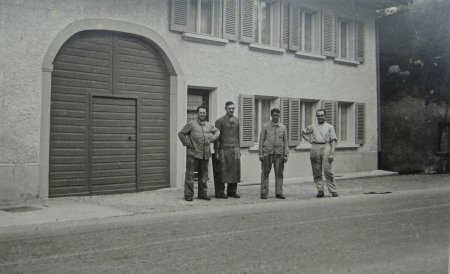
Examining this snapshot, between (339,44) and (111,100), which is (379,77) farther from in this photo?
(111,100)

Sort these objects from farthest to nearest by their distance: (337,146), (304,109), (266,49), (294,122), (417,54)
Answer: (417,54), (337,146), (304,109), (294,122), (266,49)

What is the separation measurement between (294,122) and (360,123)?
3.51 m

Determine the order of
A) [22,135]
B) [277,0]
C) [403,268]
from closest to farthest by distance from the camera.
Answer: [403,268], [22,135], [277,0]

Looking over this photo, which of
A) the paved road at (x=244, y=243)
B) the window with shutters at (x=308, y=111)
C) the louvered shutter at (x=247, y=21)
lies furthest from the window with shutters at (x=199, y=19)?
the paved road at (x=244, y=243)

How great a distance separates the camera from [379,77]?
1997cm

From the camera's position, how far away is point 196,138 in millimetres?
10719

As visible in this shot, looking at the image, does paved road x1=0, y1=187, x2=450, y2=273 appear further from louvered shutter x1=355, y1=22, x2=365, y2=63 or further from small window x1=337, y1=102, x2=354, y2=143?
louvered shutter x1=355, y1=22, x2=365, y2=63

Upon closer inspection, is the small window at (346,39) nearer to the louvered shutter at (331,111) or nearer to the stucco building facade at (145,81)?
the stucco building facade at (145,81)

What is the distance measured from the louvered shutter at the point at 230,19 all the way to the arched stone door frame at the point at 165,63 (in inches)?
77.6

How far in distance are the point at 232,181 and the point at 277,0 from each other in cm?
695

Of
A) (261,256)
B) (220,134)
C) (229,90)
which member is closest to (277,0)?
(229,90)

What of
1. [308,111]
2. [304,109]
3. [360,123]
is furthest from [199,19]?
[360,123]

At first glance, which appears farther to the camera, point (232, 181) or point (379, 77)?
point (379, 77)

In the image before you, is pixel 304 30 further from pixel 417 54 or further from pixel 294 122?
pixel 417 54
